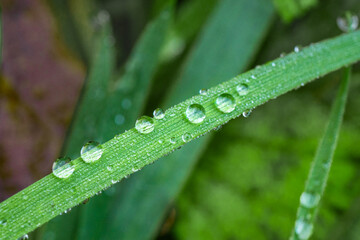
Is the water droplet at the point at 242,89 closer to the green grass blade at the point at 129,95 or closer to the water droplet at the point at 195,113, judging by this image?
the water droplet at the point at 195,113

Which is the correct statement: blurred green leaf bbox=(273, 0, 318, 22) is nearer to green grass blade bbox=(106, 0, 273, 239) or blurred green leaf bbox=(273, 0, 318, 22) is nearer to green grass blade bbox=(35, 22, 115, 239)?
green grass blade bbox=(106, 0, 273, 239)

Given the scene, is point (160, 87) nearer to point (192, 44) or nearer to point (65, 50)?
point (192, 44)

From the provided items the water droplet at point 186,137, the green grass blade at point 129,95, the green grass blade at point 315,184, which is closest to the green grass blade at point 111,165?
the water droplet at point 186,137

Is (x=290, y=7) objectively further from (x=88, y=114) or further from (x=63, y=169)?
(x=63, y=169)

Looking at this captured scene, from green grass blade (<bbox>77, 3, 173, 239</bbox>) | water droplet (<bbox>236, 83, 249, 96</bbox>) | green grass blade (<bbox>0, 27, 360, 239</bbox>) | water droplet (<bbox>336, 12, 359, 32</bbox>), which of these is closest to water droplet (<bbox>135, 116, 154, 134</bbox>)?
green grass blade (<bbox>0, 27, 360, 239</bbox>)

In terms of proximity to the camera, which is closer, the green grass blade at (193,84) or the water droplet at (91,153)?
the water droplet at (91,153)

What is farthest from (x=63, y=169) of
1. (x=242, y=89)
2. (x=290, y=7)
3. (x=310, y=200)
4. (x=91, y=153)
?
(x=290, y=7)
